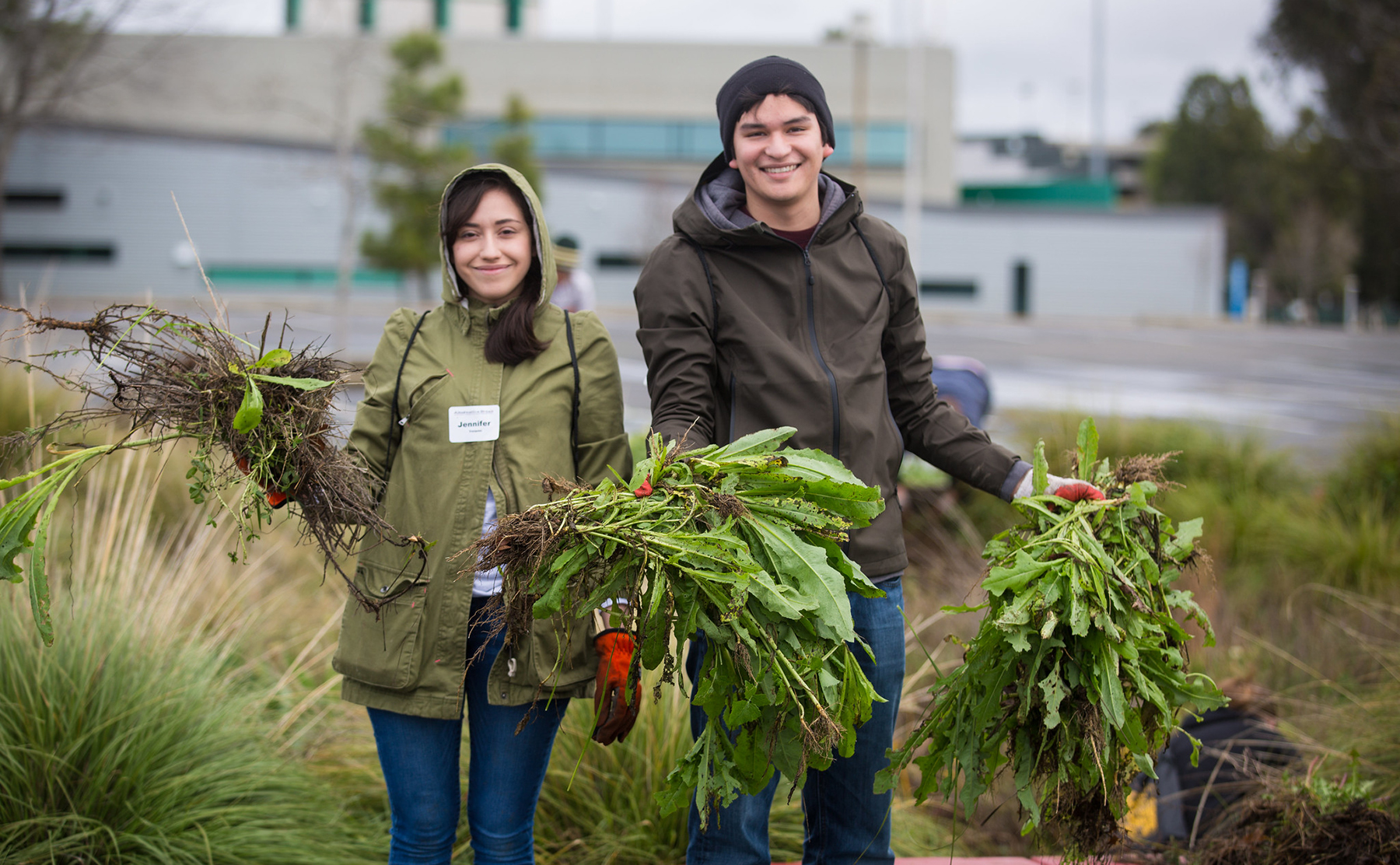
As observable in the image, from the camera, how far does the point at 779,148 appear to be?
7.50 feet

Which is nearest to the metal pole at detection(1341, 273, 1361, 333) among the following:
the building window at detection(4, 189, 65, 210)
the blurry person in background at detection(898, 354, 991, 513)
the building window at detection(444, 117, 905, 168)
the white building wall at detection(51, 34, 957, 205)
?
the white building wall at detection(51, 34, 957, 205)

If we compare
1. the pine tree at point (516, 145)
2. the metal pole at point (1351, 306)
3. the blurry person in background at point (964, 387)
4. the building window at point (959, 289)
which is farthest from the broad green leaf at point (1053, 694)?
the metal pole at point (1351, 306)

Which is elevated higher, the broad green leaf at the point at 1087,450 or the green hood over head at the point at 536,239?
the green hood over head at the point at 536,239

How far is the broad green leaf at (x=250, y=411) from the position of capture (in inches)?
80.4

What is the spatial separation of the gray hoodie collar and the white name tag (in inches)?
26.2

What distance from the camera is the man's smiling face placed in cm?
230

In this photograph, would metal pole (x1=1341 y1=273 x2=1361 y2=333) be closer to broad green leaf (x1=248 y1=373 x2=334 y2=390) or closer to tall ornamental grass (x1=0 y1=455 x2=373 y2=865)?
tall ornamental grass (x1=0 y1=455 x2=373 y2=865)

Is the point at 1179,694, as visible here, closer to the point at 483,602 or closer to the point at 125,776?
the point at 483,602

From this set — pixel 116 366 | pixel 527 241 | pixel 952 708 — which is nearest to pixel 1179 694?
pixel 952 708

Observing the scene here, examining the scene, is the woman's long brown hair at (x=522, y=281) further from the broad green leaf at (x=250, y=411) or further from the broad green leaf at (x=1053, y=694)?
the broad green leaf at (x=1053, y=694)

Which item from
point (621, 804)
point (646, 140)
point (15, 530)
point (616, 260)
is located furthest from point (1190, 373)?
point (646, 140)

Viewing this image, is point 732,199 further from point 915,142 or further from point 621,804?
point 915,142

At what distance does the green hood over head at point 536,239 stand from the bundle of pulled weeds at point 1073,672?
1.19 metres

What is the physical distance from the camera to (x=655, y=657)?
191 centimetres
